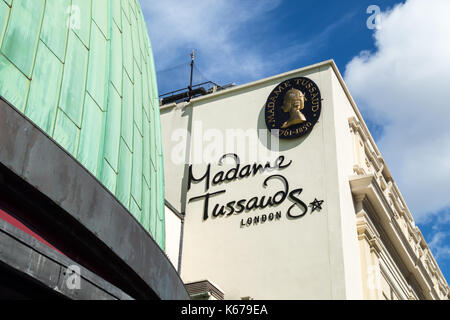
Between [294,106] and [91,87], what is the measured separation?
56.7 ft

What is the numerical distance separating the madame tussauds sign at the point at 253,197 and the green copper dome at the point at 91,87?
1173cm

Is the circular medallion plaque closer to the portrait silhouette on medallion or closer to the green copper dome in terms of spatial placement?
the portrait silhouette on medallion

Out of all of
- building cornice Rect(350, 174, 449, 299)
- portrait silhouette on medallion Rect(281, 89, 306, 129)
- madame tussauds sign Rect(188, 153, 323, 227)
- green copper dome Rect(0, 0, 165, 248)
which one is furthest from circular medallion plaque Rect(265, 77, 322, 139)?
green copper dome Rect(0, 0, 165, 248)

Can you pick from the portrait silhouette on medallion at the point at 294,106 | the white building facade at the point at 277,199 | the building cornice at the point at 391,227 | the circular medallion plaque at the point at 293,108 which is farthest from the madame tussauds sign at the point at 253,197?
the building cornice at the point at 391,227

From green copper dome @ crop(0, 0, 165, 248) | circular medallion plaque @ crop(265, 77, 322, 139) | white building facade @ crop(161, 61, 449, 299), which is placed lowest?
green copper dome @ crop(0, 0, 165, 248)

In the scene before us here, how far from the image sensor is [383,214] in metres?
28.6

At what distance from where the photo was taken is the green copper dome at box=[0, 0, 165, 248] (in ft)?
29.0

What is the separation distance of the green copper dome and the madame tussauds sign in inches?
462

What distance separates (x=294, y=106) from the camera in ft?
88.8

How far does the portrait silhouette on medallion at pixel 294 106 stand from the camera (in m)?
26.8

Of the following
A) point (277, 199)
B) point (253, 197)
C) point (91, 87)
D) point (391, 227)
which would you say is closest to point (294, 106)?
point (277, 199)

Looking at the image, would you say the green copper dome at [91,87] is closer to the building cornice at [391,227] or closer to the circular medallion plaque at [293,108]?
the circular medallion plaque at [293,108]

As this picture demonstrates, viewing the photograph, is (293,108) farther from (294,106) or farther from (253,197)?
(253,197)
